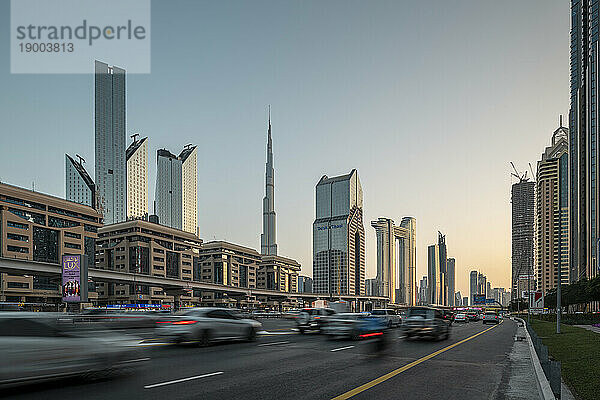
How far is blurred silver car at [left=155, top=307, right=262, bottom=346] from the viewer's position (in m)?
20.9

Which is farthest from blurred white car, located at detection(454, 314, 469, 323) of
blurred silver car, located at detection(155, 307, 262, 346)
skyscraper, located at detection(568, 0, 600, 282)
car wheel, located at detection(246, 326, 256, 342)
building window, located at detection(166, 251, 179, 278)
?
building window, located at detection(166, 251, 179, 278)

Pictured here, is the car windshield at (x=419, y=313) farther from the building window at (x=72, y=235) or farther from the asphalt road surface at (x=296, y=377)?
the building window at (x=72, y=235)

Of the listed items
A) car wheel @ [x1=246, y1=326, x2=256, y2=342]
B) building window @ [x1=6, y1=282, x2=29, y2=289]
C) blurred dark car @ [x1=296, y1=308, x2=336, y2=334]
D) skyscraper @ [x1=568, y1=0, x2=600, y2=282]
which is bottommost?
building window @ [x1=6, y1=282, x2=29, y2=289]

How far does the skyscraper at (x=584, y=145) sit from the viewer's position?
12094 centimetres

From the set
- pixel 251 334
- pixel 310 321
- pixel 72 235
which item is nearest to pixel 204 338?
pixel 251 334

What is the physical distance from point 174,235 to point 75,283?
116 meters

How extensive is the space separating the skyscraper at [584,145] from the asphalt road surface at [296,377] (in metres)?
108

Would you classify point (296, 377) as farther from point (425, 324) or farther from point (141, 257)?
point (141, 257)

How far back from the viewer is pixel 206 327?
2139cm

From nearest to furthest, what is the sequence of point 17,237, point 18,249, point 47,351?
point 47,351 < point 18,249 < point 17,237

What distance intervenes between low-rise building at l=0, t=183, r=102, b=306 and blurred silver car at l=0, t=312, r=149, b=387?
365ft

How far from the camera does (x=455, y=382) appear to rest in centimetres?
1277

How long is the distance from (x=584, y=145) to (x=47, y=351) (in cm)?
14719

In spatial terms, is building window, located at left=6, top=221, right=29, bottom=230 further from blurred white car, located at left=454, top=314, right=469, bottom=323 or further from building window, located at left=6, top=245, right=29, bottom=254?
blurred white car, located at left=454, top=314, right=469, bottom=323
